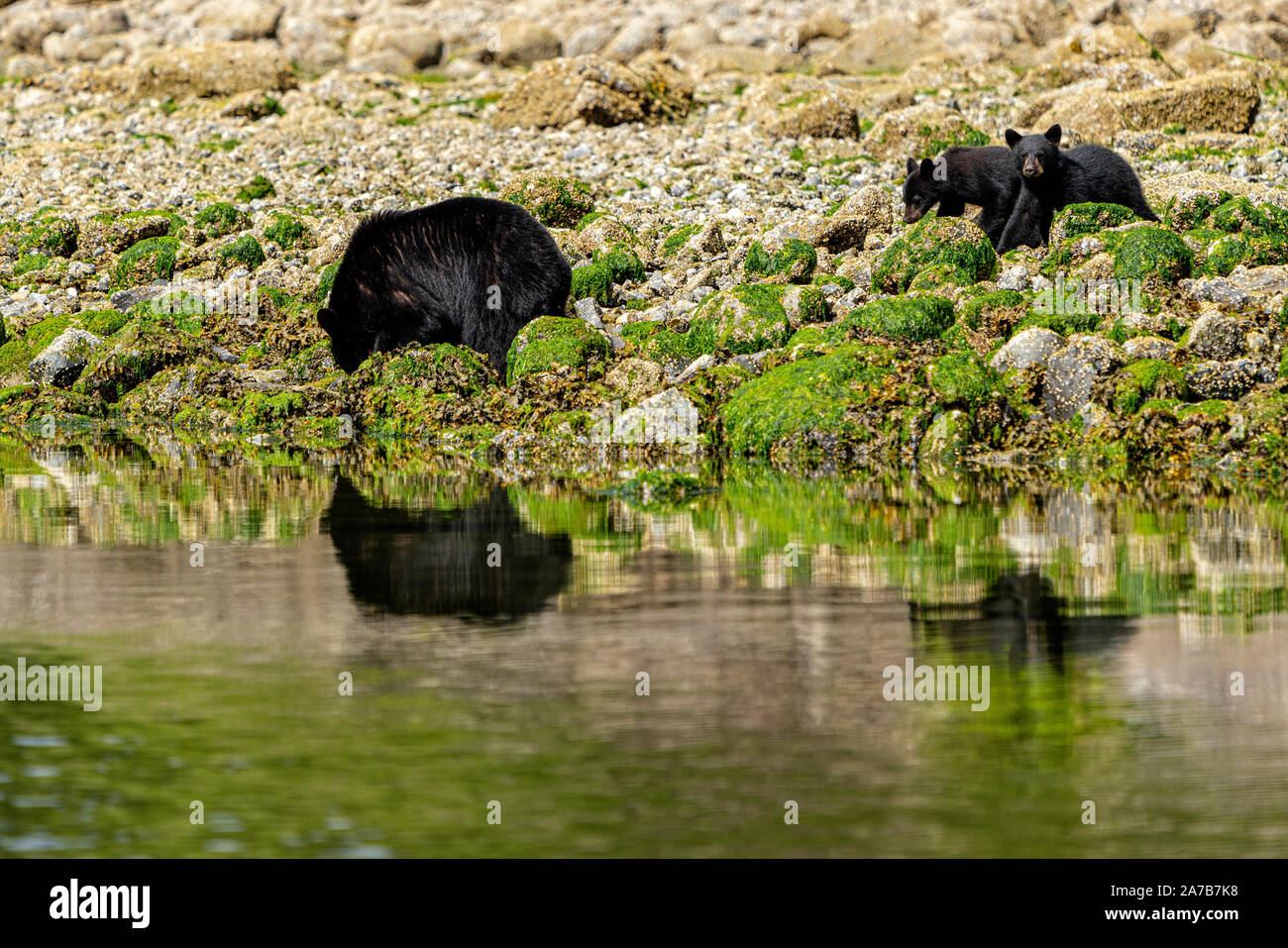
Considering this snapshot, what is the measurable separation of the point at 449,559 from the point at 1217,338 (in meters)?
8.07

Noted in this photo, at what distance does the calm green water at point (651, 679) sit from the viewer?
505cm

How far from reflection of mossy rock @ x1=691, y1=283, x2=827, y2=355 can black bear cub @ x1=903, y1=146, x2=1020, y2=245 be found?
2.80 meters

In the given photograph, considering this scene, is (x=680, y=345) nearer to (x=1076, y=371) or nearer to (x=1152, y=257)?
(x=1076, y=371)

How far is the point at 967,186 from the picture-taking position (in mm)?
19141

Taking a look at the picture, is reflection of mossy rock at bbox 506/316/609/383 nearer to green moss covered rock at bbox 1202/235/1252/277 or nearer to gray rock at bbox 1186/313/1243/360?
gray rock at bbox 1186/313/1243/360

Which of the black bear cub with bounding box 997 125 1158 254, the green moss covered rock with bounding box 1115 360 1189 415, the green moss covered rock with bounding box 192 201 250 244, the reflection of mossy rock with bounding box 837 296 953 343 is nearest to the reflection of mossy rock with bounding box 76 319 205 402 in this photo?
the green moss covered rock with bounding box 192 201 250 244

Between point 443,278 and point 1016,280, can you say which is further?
point 1016,280

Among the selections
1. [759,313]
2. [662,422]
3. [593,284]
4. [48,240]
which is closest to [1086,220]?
[759,313]

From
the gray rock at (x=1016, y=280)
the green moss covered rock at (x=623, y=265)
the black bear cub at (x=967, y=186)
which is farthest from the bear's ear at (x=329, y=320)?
the black bear cub at (x=967, y=186)

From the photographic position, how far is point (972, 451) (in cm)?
1441
